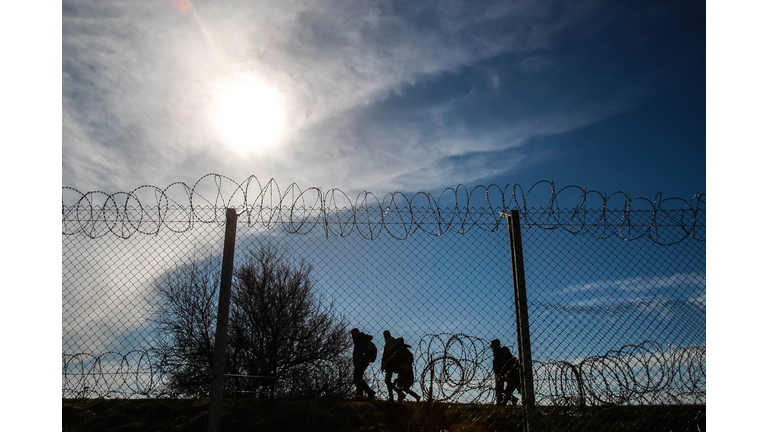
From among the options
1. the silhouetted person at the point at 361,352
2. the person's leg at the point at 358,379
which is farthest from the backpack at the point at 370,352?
the person's leg at the point at 358,379

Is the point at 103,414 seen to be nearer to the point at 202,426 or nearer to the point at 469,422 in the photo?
the point at 202,426

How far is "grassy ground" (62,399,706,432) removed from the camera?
435 cm

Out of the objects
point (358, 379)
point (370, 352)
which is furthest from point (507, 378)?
point (370, 352)

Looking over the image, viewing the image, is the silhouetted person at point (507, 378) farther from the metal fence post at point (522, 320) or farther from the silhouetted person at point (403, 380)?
the silhouetted person at point (403, 380)

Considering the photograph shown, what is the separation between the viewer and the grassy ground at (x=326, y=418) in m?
4.35

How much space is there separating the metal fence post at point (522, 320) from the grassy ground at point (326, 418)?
0.63m

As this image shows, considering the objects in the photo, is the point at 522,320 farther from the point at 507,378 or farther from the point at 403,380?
the point at 403,380

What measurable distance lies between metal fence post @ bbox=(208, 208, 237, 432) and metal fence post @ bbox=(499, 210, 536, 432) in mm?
2641

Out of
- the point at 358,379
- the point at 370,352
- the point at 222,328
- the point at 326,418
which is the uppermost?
the point at 222,328

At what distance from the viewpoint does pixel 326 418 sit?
15.2ft

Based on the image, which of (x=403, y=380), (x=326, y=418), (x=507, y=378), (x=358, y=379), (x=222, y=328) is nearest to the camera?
(x=222, y=328)

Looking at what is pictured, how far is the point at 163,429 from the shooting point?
4273 mm

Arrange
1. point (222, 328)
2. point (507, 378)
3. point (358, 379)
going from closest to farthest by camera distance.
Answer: point (222, 328) → point (507, 378) → point (358, 379)

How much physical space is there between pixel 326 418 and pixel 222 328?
5.71 ft
